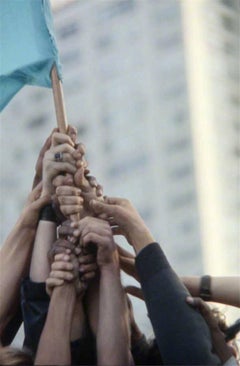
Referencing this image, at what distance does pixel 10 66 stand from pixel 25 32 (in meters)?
0.09

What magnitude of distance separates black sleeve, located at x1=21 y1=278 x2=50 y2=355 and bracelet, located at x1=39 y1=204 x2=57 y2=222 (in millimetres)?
183

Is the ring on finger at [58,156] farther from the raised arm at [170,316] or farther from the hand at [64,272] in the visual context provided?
the raised arm at [170,316]

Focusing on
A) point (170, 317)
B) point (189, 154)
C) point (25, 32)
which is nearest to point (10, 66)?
point (25, 32)

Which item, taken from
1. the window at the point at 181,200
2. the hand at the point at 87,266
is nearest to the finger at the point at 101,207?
the hand at the point at 87,266

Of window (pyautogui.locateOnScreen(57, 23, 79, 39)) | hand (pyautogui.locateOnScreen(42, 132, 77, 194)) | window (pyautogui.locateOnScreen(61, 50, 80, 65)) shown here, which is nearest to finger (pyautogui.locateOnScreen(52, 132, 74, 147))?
hand (pyautogui.locateOnScreen(42, 132, 77, 194))

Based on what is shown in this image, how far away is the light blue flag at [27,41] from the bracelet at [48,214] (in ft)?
1.13

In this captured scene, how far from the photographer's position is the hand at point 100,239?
216cm

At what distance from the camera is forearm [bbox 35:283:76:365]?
6.36ft

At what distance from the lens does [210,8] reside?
70312mm

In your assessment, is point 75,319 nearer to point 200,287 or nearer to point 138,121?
point 200,287

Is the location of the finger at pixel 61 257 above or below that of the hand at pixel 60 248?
below

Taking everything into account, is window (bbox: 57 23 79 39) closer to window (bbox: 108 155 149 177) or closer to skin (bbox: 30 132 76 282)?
window (bbox: 108 155 149 177)

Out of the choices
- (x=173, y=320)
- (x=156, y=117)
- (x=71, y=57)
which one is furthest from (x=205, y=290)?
(x=71, y=57)

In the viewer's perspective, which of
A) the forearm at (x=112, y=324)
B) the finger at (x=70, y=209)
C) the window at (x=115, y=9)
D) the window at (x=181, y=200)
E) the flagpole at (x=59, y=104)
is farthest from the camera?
the window at (x=115, y=9)
